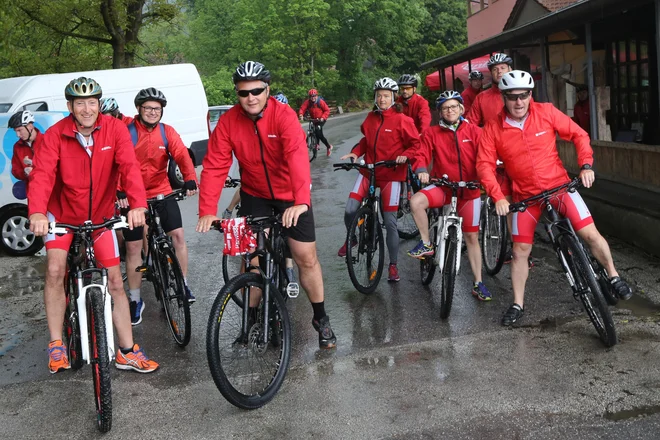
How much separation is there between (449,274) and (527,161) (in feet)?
3.55

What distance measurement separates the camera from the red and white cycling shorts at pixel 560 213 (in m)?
6.13

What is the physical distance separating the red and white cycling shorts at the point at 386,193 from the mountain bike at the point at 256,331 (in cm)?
295

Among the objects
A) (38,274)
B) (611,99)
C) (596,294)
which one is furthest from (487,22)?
(596,294)

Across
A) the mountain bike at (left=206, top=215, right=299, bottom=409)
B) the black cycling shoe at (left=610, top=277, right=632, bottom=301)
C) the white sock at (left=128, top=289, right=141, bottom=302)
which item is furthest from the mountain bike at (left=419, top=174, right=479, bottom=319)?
Answer: the white sock at (left=128, top=289, right=141, bottom=302)

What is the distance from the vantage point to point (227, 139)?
18.2ft

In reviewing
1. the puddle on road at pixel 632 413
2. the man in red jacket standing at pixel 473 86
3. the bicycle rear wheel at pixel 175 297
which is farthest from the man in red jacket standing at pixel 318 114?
the puddle on road at pixel 632 413

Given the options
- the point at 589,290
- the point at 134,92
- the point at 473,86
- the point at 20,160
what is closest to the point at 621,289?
the point at 589,290

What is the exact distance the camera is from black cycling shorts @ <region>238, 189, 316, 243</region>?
559 centimetres

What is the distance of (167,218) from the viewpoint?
7.04 m

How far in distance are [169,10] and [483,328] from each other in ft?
81.3

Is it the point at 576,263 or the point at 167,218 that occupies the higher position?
the point at 167,218

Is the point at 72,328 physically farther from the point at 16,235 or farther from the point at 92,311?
the point at 16,235

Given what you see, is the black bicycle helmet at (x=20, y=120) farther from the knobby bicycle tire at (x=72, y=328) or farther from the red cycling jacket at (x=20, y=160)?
the knobby bicycle tire at (x=72, y=328)

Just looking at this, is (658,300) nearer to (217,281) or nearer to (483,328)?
(483,328)
